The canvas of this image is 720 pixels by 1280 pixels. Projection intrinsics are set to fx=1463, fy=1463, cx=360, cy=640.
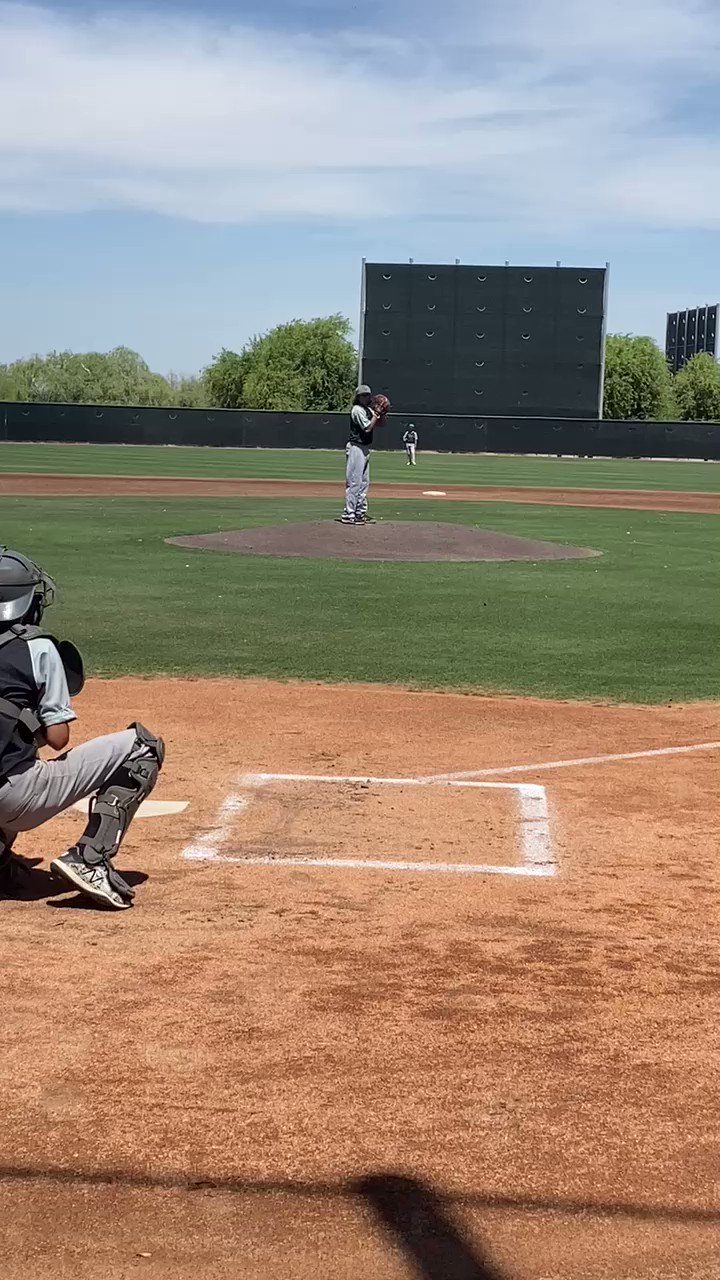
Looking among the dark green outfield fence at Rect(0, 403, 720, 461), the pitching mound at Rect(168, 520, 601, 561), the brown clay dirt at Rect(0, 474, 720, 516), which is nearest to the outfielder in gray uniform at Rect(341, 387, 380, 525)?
the pitching mound at Rect(168, 520, 601, 561)


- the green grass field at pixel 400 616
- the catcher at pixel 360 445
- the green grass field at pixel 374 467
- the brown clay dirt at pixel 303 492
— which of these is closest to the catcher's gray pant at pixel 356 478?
the catcher at pixel 360 445

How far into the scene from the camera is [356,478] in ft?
67.1

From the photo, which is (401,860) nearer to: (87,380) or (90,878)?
(90,878)

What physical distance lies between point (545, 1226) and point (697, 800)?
440 centimetres

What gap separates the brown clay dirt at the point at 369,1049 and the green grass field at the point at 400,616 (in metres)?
3.64

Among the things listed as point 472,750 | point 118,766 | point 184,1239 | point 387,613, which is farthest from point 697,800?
point 387,613

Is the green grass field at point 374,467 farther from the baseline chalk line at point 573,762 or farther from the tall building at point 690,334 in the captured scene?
the tall building at point 690,334

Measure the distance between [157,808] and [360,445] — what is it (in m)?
13.6

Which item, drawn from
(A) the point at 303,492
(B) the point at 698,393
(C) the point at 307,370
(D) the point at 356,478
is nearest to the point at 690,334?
(B) the point at 698,393

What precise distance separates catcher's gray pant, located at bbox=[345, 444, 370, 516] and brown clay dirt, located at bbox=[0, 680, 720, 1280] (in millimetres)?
12957

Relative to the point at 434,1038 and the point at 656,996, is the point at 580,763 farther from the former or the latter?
the point at 434,1038

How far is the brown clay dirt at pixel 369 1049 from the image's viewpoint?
335cm

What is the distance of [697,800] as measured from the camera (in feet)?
24.8

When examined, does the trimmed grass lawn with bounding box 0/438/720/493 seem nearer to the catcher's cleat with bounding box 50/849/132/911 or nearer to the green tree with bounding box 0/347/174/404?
the catcher's cleat with bounding box 50/849/132/911
